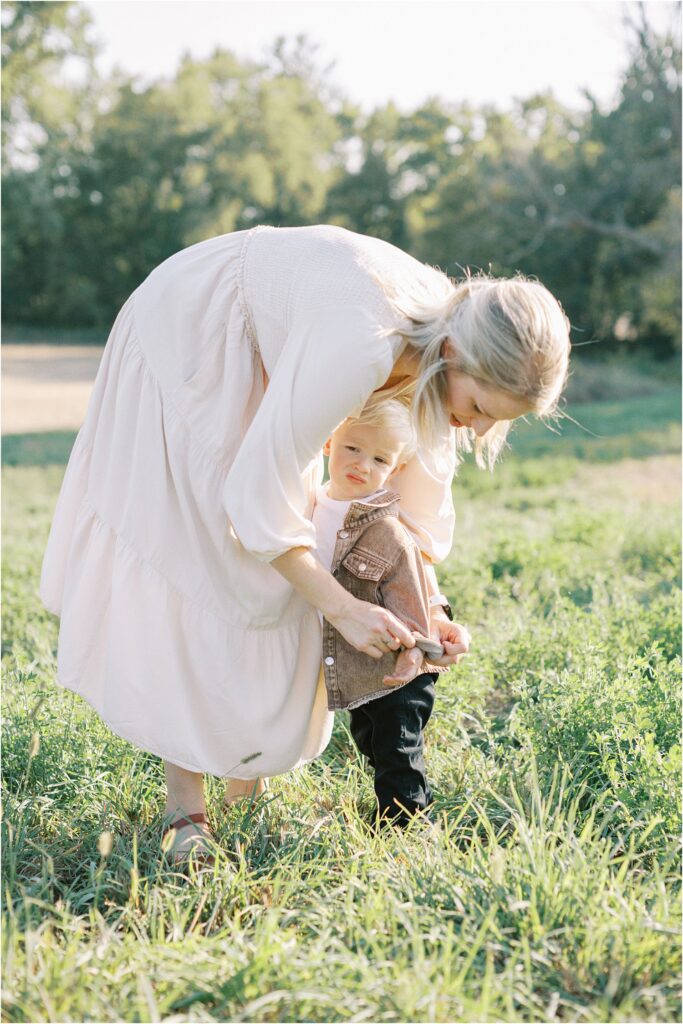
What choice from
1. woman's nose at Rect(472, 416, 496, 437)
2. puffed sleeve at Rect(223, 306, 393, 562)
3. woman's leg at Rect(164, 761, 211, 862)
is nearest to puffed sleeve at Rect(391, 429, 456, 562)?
woman's nose at Rect(472, 416, 496, 437)

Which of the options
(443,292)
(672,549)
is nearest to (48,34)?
(672,549)

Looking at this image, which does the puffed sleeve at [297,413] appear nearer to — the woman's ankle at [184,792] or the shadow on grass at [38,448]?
the woman's ankle at [184,792]

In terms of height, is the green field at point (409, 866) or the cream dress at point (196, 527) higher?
the cream dress at point (196, 527)

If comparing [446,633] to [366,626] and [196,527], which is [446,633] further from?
[196,527]

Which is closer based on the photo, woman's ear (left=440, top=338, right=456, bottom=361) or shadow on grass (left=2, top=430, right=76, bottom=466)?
woman's ear (left=440, top=338, right=456, bottom=361)

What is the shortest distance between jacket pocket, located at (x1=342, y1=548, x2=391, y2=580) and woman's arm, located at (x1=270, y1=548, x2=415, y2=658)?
0.70 ft

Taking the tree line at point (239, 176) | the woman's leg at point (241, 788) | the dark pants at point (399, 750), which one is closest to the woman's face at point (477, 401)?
the dark pants at point (399, 750)

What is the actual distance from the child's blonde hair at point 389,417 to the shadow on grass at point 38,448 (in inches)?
279

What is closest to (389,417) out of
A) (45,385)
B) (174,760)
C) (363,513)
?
(363,513)

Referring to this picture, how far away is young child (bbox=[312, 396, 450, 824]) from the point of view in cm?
258

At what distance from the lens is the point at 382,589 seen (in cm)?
263

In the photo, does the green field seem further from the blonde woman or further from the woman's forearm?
the woman's forearm

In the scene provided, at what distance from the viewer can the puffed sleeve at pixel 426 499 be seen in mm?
2791

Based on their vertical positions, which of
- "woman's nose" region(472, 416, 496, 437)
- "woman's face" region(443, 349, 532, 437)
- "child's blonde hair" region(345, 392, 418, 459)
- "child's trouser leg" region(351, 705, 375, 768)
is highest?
"woman's face" region(443, 349, 532, 437)
